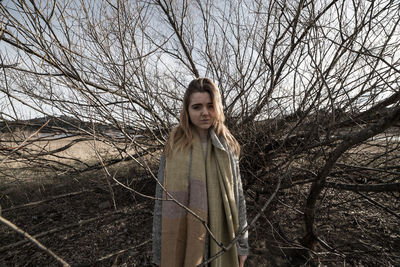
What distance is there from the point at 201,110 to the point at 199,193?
624mm

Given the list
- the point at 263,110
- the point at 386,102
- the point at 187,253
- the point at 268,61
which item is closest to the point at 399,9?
the point at 386,102

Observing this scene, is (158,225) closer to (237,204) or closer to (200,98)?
(237,204)

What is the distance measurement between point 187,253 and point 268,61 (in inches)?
95.3

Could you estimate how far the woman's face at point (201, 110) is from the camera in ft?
4.50

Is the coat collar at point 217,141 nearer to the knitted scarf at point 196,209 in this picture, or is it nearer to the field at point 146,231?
the knitted scarf at point 196,209

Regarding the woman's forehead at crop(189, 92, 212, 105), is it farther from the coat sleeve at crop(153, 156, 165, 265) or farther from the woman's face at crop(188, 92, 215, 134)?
the coat sleeve at crop(153, 156, 165, 265)

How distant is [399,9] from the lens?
61.6 inches

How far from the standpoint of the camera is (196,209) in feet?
4.15

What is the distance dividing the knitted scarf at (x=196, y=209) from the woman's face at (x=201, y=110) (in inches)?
7.9

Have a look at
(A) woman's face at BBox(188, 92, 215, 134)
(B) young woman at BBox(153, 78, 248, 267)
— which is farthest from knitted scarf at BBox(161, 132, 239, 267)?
(A) woman's face at BBox(188, 92, 215, 134)

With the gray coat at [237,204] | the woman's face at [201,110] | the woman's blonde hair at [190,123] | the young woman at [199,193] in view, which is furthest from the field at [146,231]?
the woman's face at [201,110]

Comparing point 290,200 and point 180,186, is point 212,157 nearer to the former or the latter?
point 180,186

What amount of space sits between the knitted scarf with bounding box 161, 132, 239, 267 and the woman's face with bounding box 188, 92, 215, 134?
0.20 metres

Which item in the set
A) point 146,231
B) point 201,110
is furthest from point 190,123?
point 146,231
